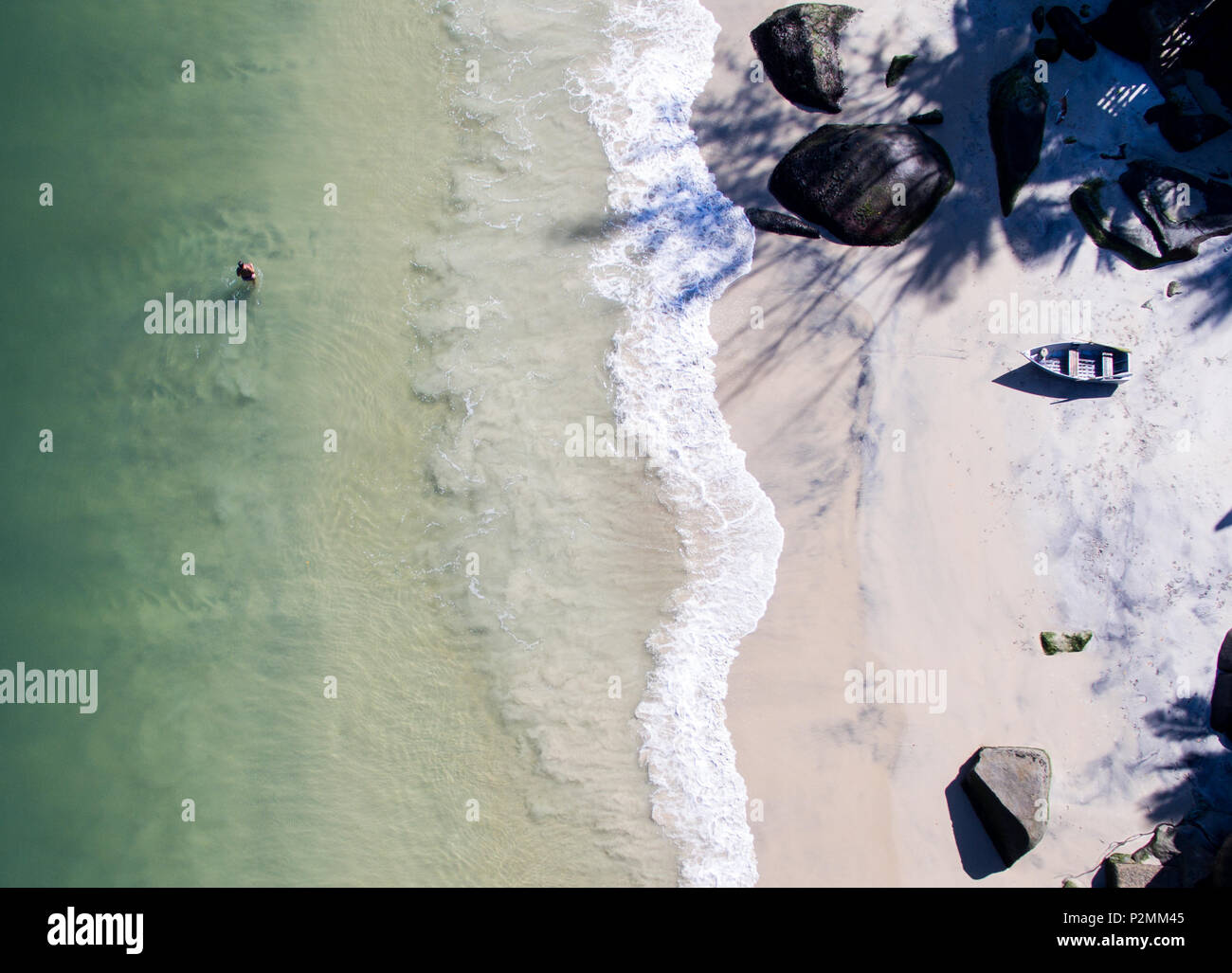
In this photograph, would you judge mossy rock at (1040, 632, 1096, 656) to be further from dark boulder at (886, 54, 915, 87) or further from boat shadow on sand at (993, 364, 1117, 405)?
dark boulder at (886, 54, 915, 87)

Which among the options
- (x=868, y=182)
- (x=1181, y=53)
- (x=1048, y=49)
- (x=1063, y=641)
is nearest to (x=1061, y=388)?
(x=1063, y=641)

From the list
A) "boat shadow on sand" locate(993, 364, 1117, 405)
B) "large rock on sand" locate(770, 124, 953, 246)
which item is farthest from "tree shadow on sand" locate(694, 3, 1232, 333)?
"boat shadow on sand" locate(993, 364, 1117, 405)

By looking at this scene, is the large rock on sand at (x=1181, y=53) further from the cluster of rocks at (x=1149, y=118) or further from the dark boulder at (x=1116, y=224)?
the dark boulder at (x=1116, y=224)

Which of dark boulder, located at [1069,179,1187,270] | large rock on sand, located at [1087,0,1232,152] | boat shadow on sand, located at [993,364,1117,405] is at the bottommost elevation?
boat shadow on sand, located at [993,364,1117,405]

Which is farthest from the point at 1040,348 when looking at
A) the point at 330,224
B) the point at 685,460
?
the point at 330,224

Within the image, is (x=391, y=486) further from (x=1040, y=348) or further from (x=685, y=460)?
(x=1040, y=348)
